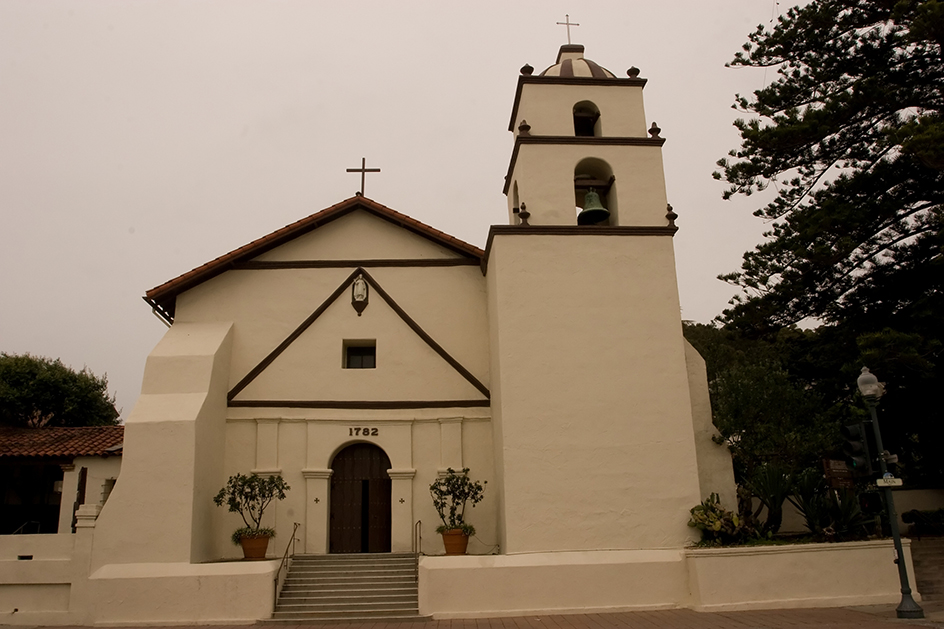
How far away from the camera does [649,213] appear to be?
14.7 meters

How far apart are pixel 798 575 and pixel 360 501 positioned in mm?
8586

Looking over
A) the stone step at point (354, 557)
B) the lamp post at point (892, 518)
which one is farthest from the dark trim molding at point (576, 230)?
the stone step at point (354, 557)

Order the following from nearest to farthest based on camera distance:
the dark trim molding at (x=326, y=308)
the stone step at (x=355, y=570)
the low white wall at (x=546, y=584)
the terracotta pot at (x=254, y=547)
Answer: the low white wall at (x=546, y=584), the stone step at (x=355, y=570), the terracotta pot at (x=254, y=547), the dark trim molding at (x=326, y=308)

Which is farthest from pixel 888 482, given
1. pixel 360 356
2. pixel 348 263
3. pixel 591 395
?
pixel 348 263

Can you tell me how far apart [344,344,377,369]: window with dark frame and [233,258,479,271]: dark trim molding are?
197 cm

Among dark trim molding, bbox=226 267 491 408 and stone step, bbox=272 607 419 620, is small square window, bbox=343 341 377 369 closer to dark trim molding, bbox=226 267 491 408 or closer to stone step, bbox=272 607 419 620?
dark trim molding, bbox=226 267 491 408

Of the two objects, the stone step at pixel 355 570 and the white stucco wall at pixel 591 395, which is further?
the stone step at pixel 355 570

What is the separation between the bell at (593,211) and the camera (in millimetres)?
14892

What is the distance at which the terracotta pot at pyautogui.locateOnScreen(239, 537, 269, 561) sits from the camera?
1352 centimetres

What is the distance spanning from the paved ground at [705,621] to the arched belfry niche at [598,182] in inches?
300

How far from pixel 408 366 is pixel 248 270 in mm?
4539

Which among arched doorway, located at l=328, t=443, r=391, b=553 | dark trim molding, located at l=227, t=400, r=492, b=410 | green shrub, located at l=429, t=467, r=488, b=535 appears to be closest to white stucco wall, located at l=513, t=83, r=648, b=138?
dark trim molding, located at l=227, t=400, r=492, b=410

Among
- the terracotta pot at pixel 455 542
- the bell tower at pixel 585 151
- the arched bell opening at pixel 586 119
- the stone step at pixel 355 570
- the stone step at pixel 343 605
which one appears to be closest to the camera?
the stone step at pixel 343 605

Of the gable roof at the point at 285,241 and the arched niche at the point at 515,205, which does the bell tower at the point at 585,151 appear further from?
the gable roof at the point at 285,241
